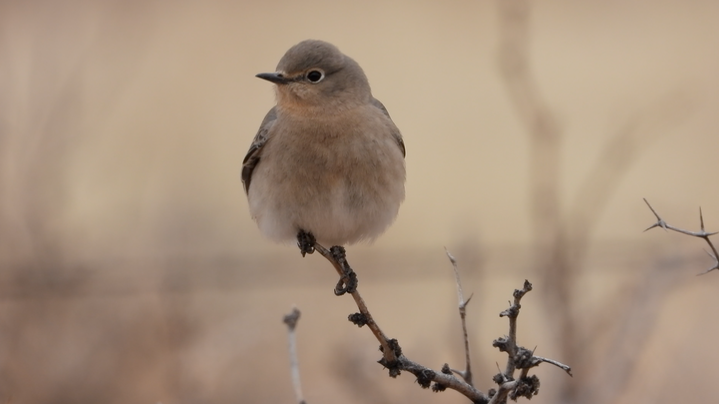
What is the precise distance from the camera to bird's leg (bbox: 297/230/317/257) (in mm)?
4707

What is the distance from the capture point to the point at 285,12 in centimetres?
1042

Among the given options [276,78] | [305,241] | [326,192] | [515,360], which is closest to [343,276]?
[326,192]

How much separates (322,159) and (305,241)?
1.59 feet

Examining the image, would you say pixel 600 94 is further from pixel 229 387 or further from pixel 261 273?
pixel 229 387

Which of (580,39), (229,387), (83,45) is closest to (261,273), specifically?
(229,387)

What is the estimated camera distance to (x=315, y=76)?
4.71 metres

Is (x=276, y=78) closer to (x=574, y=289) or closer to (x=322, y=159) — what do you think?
(x=322, y=159)

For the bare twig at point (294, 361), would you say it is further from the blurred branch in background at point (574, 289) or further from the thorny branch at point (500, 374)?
the blurred branch in background at point (574, 289)

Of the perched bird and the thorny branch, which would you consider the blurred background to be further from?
the thorny branch

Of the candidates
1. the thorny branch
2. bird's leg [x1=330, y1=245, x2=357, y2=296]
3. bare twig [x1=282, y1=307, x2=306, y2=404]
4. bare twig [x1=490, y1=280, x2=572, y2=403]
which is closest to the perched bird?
bird's leg [x1=330, y1=245, x2=357, y2=296]

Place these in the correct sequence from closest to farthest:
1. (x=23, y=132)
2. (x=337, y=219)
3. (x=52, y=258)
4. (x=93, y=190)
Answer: (x=337, y=219)
(x=52, y=258)
(x=23, y=132)
(x=93, y=190)

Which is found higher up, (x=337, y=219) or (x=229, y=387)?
(x=337, y=219)

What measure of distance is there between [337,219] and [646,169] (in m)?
5.15

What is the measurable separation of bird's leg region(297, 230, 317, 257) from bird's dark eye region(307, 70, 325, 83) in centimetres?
82
